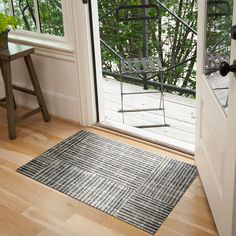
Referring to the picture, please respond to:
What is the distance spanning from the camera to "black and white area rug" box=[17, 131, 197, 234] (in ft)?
7.05

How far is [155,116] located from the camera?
336cm

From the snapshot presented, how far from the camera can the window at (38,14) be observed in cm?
293

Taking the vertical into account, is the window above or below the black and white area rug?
above

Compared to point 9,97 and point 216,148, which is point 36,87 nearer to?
point 9,97

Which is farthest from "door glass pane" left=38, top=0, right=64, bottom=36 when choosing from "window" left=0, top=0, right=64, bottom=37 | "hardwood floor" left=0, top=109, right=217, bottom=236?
"hardwood floor" left=0, top=109, right=217, bottom=236

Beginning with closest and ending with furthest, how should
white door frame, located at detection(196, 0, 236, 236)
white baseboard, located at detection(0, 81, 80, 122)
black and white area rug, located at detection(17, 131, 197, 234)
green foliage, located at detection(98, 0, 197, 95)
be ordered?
white door frame, located at detection(196, 0, 236, 236) → black and white area rug, located at detection(17, 131, 197, 234) → white baseboard, located at detection(0, 81, 80, 122) → green foliage, located at detection(98, 0, 197, 95)

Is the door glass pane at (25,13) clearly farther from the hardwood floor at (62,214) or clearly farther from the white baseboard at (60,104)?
the hardwood floor at (62,214)

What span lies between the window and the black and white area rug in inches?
33.7

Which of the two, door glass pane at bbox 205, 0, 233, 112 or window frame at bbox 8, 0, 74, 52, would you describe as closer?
door glass pane at bbox 205, 0, 233, 112

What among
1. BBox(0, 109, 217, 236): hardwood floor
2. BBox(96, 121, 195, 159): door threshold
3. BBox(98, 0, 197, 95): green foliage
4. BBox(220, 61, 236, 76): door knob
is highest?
BBox(220, 61, 236, 76): door knob

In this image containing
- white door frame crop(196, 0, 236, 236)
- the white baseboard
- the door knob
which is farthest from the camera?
the white baseboard

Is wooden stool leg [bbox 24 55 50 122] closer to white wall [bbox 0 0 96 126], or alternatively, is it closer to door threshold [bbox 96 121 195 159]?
white wall [bbox 0 0 96 126]

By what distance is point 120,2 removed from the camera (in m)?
4.07

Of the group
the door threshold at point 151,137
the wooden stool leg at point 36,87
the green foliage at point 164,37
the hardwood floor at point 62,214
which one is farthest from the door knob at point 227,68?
the green foliage at point 164,37
